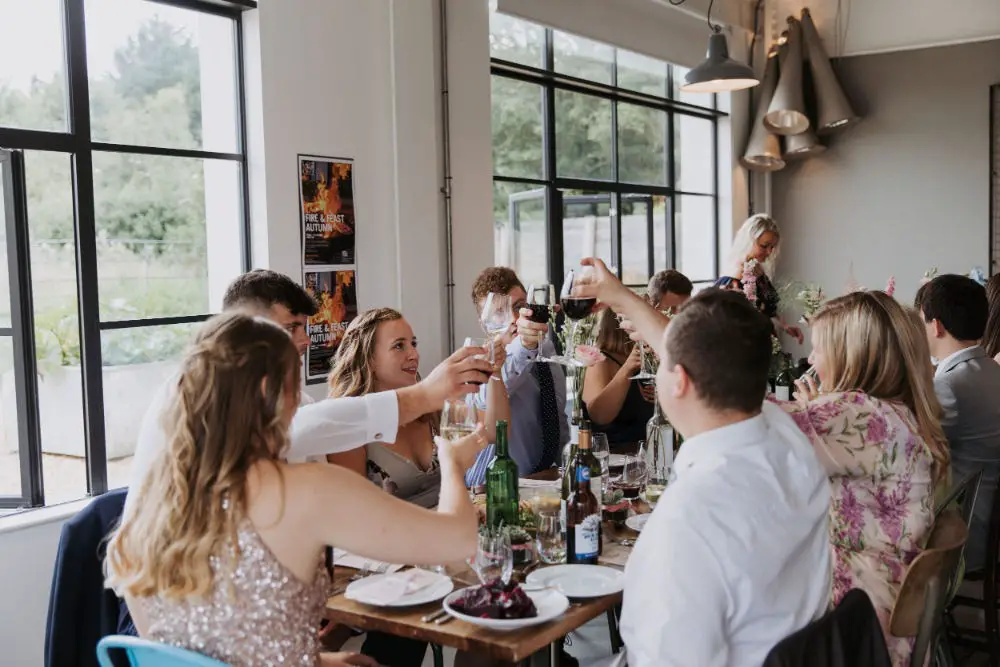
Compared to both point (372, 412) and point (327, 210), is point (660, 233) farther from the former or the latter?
point (372, 412)

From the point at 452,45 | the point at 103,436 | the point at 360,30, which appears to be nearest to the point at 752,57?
the point at 452,45

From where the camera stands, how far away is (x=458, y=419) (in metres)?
2.27

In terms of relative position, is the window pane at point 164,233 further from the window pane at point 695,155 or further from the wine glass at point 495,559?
the window pane at point 695,155

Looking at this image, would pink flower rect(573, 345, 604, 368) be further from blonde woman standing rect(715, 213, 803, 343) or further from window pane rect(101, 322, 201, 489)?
blonde woman standing rect(715, 213, 803, 343)

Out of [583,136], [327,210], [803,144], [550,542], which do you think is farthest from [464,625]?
[803,144]

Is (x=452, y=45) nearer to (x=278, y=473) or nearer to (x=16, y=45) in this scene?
(x=16, y=45)

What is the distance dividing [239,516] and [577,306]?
119 centimetres

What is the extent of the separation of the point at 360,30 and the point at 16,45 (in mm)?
1671

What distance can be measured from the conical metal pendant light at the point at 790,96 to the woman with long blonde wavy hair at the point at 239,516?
7.13 m

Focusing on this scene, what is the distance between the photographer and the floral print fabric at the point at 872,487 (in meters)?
2.26

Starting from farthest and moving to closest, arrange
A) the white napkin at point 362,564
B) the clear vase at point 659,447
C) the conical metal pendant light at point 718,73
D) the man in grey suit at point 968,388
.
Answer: the conical metal pendant light at point 718,73 < the man in grey suit at point 968,388 < the clear vase at point 659,447 < the white napkin at point 362,564

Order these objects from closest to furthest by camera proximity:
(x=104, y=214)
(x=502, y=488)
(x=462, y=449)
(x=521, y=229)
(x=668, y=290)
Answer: (x=462, y=449) < (x=502, y=488) < (x=104, y=214) < (x=668, y=290) < (x=521, y=229)

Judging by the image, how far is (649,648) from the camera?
5.01ft

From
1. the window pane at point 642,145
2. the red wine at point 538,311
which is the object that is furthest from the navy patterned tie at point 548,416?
the window pane at point 642,145
